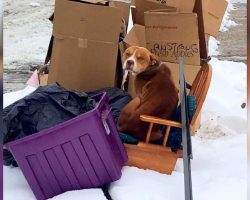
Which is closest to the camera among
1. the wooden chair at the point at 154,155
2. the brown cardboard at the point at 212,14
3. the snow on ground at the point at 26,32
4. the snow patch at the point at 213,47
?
the wooden chair at the point at 154,155

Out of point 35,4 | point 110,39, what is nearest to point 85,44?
point 110,39

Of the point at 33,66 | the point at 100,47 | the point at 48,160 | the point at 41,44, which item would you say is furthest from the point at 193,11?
the point at 41,44

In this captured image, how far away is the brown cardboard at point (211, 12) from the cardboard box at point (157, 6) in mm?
69

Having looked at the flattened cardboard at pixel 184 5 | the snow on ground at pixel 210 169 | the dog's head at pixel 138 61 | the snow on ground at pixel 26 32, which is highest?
the flattened cardboard at pixel 184 5

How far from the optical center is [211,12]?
13.0ft

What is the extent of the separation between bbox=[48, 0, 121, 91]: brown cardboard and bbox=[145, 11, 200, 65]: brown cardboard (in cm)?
26

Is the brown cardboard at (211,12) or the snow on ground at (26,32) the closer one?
the brown cardboard at (211,12)

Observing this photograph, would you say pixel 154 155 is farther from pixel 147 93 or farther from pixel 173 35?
pixel 173 35

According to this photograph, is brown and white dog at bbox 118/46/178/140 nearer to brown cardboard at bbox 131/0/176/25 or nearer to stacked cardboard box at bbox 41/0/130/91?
stacked cardboard box at bbox 41/0/130/91

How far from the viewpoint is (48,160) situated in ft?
9.02

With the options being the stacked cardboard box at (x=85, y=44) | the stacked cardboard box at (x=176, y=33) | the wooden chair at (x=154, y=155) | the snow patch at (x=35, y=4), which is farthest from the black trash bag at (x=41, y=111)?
the snow patch at (x=35, y=4)

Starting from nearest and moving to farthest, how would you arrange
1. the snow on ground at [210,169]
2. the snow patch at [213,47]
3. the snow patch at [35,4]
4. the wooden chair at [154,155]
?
the snow on ground at [210,169] < the wooden chair at [154,155] < the snow patch at [213,47] < the snow patch at [35,4]

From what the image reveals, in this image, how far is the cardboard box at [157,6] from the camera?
12.2ft

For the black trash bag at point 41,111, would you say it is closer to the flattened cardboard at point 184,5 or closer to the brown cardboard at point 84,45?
the brown cardboard at point 84,45
